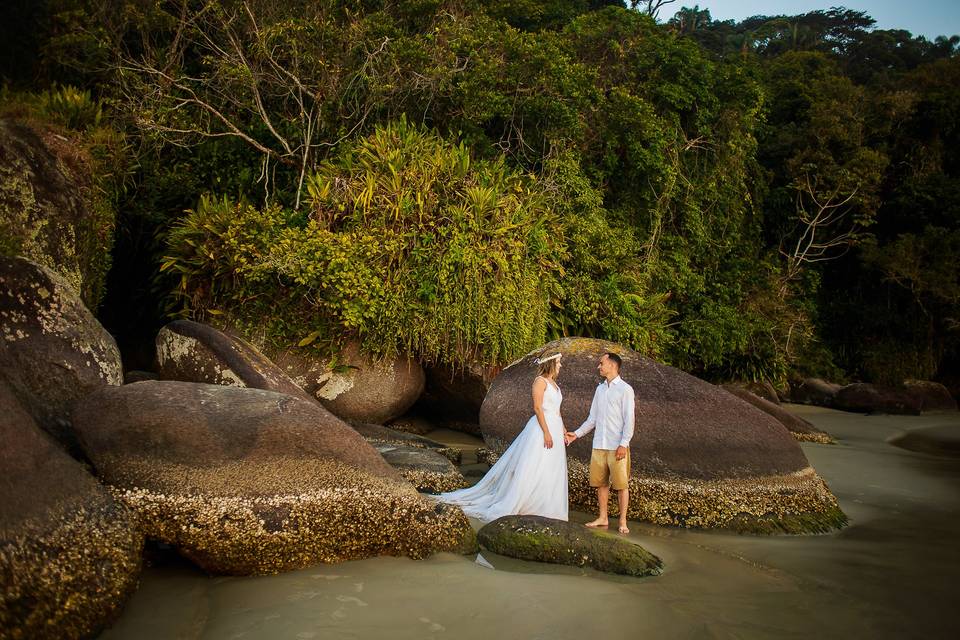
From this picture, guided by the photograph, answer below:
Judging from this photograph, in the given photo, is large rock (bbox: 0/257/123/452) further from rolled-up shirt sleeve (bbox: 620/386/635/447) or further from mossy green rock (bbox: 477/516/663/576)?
rolled-up shirt sleeve (bbox: 620/386/635/447)

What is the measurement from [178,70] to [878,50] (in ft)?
100

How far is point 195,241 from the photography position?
1010 centimetres

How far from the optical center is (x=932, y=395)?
1853cm

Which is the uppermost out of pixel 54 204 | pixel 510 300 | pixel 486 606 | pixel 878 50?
pixel 878 50

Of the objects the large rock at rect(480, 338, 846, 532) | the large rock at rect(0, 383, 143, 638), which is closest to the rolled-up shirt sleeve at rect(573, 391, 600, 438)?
the large rock at rect(480, 338, 846, 532)

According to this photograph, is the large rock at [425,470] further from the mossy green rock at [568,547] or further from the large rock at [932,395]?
the large rock at [932,395]

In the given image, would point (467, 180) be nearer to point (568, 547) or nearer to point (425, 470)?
point (425, 470)

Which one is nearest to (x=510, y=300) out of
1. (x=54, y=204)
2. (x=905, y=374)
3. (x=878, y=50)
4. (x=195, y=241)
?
(x=195, y=241)

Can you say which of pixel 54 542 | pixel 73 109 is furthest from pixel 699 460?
pixel 73 109

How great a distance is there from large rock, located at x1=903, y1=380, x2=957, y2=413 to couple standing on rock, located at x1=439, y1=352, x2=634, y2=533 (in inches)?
569

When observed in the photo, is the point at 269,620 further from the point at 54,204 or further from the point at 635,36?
the point at 635,36

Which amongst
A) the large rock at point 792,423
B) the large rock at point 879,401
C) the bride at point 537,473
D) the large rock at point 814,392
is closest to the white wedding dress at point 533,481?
the bride at point 537,473

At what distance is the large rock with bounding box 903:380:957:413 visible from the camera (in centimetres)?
1820

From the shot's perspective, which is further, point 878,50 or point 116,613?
point 878,50
